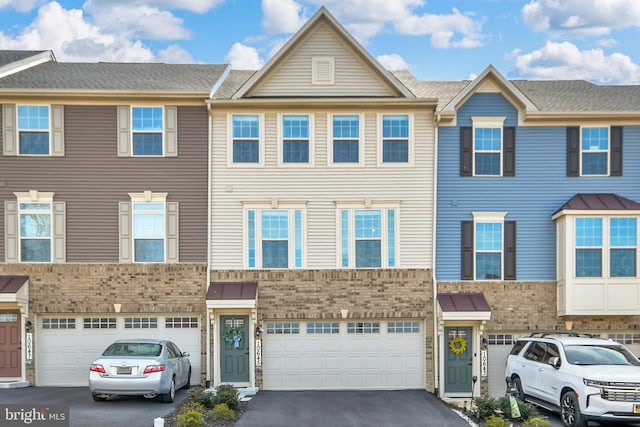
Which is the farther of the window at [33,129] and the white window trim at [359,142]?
the white window trim at [359,142]

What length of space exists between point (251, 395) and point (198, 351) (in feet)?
7.53

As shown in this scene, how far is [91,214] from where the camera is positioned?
2056 centimetres

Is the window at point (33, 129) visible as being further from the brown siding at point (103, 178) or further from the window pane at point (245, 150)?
the window pane at point (245, 150)

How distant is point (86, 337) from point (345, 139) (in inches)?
372

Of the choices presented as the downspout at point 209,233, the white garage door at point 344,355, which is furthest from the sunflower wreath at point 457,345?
the downspout at point 209,233

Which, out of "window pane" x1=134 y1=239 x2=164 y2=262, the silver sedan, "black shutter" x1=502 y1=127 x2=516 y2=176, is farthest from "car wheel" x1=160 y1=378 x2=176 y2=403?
"black shutter" x1=502 y1=127 x2=516 y2=176

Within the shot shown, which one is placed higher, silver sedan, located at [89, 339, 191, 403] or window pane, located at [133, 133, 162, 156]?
window pane, located at [133, 133, 162, 156]

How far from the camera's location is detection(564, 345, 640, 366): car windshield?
15.3 meters

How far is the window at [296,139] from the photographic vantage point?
20750 mm

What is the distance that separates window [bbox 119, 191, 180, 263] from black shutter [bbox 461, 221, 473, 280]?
8.30 meters

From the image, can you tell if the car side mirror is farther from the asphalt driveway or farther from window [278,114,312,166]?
window [278,114,312,166]

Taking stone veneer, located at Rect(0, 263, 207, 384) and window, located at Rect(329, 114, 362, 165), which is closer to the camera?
stone veneer, located at Rect(0, 263, 207, 384)

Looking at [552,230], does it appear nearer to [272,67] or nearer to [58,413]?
Result: [272,67]

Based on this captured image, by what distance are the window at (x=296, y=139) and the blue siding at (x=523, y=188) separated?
3872mm
